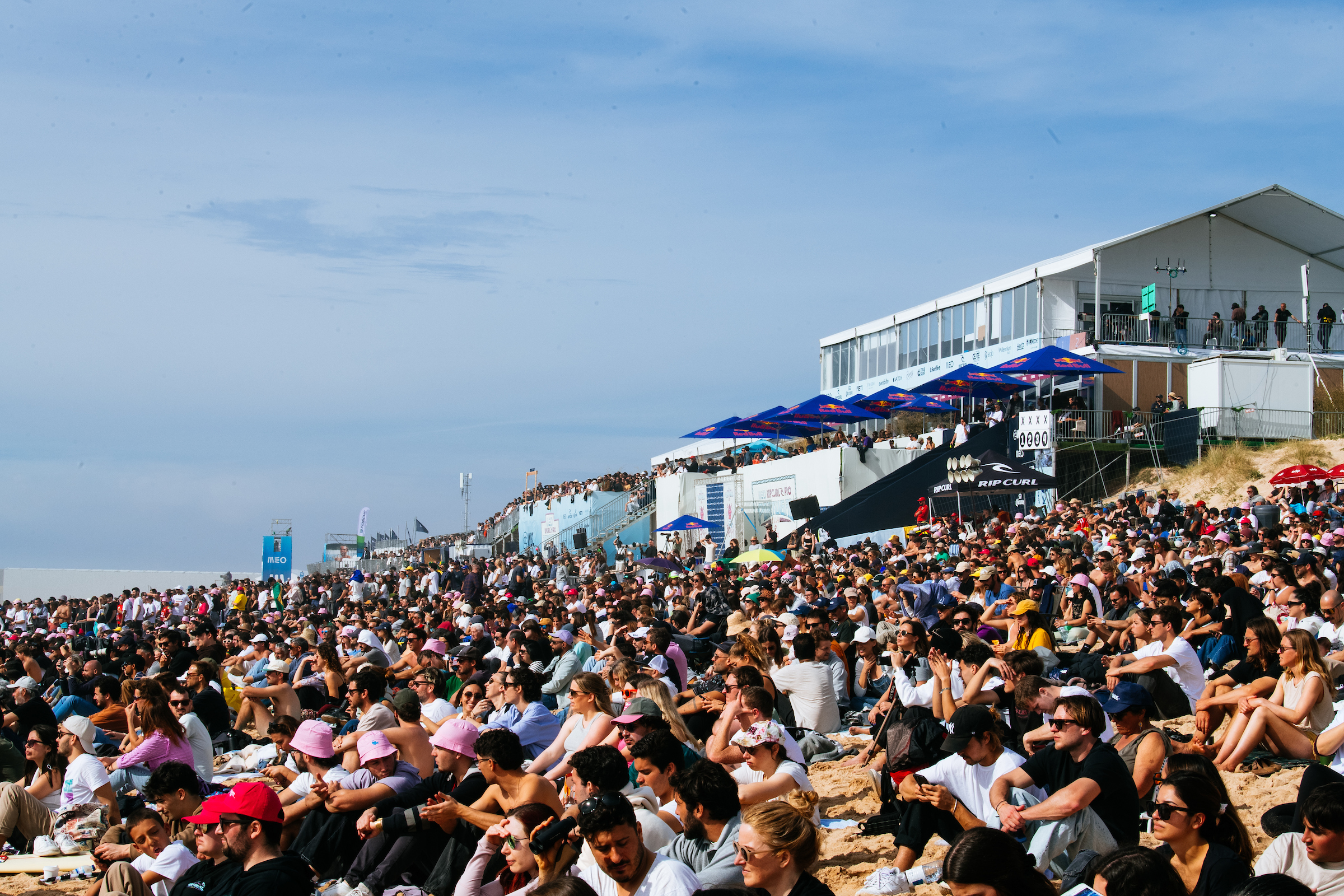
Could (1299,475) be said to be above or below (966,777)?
above

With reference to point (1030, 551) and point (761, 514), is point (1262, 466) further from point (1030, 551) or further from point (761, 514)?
point (761, 514)

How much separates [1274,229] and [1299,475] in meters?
16.7

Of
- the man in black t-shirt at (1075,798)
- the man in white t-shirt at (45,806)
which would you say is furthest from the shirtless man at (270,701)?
the man in black t-shirt at (1075,798)

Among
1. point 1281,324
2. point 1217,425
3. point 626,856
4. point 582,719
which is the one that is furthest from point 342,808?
point 1281,324

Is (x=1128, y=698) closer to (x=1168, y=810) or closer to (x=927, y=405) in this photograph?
(x=1168, y=810)

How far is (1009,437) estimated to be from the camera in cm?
2652

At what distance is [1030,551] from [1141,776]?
11088mm

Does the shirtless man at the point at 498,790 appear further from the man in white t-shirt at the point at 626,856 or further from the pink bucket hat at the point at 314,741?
the man in white t-shirt at the point at 626,856

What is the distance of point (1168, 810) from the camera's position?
417 cm

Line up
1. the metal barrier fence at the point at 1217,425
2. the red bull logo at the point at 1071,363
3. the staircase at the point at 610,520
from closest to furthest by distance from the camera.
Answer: the red bull logo at the point at 1071,363 < the metal barrier fence at the point at 1217,425 < the staircase at the point at 610,520

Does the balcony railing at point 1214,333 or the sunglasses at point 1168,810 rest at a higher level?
the balcony railing at point 1214,333

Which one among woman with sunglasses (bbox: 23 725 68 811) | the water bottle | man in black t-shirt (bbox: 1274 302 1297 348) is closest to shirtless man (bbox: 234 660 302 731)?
woman with sunglasses (bbox: 23 725 68 811)

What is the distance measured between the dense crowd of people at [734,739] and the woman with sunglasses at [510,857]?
0.04 ft

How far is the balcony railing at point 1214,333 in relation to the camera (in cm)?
3088
